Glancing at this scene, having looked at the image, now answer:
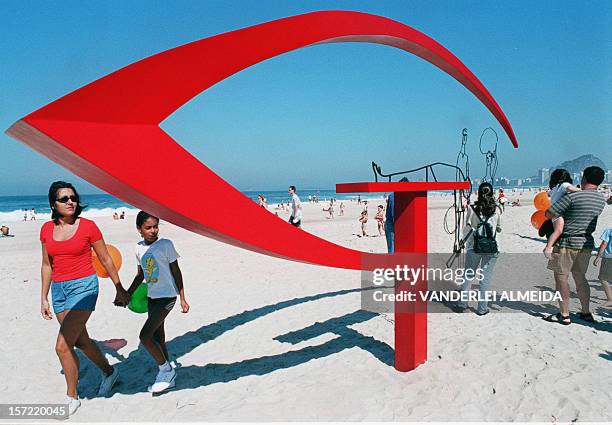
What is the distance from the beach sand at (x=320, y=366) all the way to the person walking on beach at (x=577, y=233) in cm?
42

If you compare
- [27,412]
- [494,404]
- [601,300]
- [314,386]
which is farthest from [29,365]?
[601,300]

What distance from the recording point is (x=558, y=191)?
197 inches

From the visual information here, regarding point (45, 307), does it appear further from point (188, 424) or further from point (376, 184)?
point (376, 184)

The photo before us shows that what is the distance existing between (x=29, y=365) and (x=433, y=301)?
5200 mm

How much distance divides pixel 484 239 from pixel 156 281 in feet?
13.6

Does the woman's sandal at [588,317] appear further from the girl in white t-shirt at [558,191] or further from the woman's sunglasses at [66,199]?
the woman's sunglasses at [66,199]

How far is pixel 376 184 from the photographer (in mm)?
3285

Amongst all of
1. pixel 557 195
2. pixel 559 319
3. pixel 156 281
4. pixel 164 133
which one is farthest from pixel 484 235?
pixel 164 133

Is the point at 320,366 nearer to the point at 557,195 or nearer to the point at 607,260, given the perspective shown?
the point at 557,195

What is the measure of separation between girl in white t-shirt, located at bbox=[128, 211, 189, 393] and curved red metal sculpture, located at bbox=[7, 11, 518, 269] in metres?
1.13

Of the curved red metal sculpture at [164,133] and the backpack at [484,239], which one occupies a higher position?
the curved red metal sculpture at [164,133]

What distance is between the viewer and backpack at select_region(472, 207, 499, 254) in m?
5.30

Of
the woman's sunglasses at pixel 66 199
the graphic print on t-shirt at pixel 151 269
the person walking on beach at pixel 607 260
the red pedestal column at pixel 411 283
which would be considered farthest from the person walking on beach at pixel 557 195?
the woman's sunglasses at pixel 66 199

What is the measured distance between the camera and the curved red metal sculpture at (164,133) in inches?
82.9
